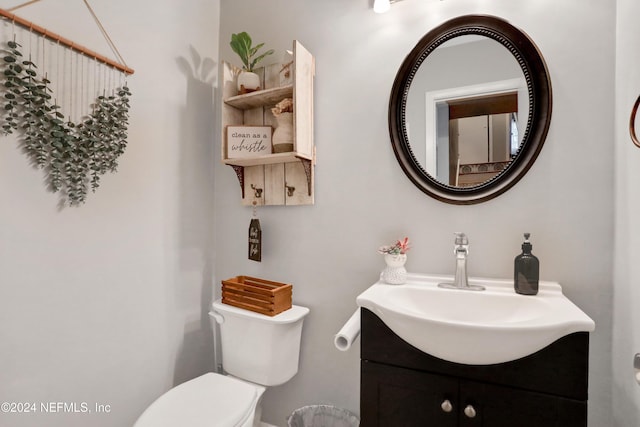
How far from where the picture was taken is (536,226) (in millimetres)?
1199

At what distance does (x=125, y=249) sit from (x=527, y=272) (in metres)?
1.55

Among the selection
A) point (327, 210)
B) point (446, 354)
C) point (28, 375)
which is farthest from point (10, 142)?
point (446, 354)

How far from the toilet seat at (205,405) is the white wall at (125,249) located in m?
0.32

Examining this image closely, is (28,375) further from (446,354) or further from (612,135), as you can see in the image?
(612,135)

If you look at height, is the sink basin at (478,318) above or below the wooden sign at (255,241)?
below

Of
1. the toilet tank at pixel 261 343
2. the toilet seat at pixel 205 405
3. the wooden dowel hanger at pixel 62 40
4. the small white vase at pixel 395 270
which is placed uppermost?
the wooden dowel hanger at pixel 62 40

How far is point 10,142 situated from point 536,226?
1.82 metres

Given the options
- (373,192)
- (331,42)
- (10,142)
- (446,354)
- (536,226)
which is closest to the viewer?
(446,354)

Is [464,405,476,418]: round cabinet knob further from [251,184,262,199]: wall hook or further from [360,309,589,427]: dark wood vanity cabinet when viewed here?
[251,184,262,199]: wall hook

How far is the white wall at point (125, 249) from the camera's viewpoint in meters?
1.10

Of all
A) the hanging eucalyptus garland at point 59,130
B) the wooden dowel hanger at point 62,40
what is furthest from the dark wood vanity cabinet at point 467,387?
the wooden dowel hanger at point 62,40

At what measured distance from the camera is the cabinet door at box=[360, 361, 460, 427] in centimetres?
93

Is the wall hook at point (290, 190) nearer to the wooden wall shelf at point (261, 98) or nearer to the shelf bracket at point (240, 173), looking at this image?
the shelf bracket at point (240, 173)

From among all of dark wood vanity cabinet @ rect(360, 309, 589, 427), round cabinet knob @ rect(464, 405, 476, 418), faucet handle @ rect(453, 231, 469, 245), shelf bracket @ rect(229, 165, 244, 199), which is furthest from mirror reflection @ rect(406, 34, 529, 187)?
shelf bracket @ rect(229, 165, 244, 199)
